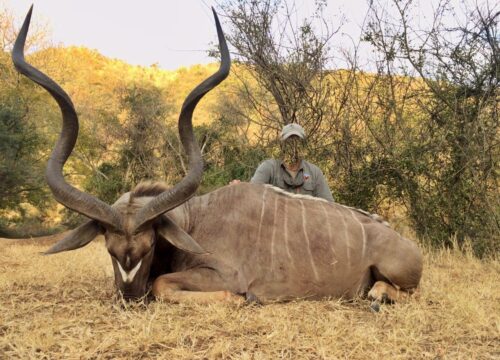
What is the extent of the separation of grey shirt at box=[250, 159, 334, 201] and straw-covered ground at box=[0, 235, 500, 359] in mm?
1431

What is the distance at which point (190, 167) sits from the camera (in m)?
3.03

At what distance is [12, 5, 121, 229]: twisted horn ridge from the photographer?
9.12ft

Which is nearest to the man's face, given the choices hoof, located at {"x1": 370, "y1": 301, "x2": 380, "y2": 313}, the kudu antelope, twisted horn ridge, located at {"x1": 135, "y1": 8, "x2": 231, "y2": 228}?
the kudu antelope

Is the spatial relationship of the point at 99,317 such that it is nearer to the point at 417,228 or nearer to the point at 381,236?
the point at 381,236

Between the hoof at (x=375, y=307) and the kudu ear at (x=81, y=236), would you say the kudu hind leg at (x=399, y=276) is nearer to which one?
the hoof at (x=375, y=307)

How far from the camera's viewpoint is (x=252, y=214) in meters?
3.37

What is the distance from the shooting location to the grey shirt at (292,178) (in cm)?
454

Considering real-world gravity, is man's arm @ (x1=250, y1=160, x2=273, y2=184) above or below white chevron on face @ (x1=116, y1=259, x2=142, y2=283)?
above

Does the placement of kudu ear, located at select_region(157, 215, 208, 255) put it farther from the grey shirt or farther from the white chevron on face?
the grey shirt

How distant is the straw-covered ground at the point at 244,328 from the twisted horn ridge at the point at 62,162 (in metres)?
0.47

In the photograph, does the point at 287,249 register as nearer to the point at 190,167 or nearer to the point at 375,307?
the point at 375,307

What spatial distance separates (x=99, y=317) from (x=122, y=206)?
668mm

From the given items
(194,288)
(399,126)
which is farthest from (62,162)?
(399,126)

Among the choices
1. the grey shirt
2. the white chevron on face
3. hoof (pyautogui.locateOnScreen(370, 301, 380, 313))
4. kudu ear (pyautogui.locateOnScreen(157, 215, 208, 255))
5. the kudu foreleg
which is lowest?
hoof (pyautogui.locateOnScreen(370, 301, 380, 313))
